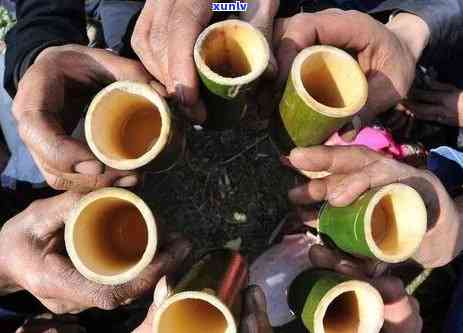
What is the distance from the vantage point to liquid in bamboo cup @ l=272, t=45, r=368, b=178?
1.11 meters

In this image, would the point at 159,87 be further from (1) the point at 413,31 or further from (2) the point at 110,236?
(1) the point at 413,31

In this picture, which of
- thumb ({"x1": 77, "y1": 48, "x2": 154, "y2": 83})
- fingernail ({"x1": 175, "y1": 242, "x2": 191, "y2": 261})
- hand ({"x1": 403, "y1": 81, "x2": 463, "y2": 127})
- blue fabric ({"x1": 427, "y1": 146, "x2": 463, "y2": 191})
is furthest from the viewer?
hand ({"x1": 403, "y1": 81, "x2": 463, "y2": 127})

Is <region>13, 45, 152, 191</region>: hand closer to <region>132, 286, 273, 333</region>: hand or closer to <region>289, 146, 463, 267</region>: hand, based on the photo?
<region>132, 286, 273, 333</region>: hand

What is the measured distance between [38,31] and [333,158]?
97cm

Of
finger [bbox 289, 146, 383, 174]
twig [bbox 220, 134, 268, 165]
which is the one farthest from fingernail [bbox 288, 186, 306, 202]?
twig [bbox 220, 134, 268, 165]

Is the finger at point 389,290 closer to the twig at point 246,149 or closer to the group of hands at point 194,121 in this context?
the group of hands at point 194,121

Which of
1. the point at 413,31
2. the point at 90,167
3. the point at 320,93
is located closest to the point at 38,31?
the point at 90,167

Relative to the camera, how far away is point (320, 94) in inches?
49.9

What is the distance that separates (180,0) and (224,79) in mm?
363

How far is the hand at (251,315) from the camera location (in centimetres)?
123

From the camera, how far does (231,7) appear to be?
1432 mm

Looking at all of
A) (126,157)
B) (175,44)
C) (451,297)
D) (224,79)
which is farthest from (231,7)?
(451,297)

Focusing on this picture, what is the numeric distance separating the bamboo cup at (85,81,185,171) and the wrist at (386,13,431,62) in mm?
750

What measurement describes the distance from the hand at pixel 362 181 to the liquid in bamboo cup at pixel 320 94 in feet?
0.16
